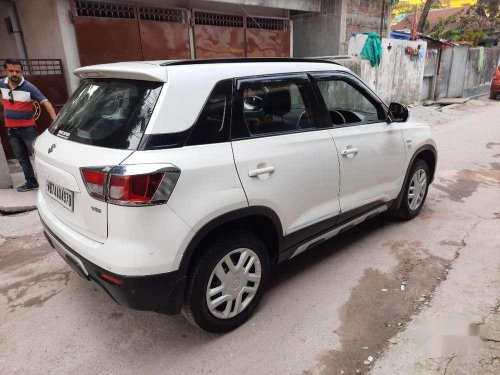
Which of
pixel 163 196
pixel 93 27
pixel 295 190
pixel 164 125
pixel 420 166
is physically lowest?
pixel 420 166

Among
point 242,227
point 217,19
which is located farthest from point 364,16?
point 242,227

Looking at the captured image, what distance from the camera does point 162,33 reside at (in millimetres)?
7820

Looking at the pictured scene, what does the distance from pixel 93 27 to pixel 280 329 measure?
6.37m

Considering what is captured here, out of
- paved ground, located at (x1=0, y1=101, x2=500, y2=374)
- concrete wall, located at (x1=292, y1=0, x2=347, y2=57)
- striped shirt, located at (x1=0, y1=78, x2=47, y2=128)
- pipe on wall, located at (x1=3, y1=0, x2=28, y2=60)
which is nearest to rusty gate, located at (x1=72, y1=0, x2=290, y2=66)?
striped shirt, located at (x1=0, y1=78, x2=47, y2=128)

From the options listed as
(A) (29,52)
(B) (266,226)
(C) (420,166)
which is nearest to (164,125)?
(B) (266,226)

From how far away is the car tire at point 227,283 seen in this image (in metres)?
2.35

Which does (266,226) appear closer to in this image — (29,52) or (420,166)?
(420,166)

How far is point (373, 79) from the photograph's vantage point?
11773 mm

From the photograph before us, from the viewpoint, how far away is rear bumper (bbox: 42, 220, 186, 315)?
209 cm

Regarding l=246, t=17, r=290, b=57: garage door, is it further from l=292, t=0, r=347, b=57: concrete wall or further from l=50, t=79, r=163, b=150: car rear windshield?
l=50, t=79, r=163, b=150: car rear windshield

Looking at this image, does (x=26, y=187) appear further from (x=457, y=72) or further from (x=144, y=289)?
(x=457, y=72)

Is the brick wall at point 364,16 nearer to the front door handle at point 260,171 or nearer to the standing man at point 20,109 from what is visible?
the standing man at point 20,109

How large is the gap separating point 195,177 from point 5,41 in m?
9.99

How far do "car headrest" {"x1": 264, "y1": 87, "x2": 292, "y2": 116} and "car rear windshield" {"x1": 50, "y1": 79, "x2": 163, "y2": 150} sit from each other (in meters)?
0.84
